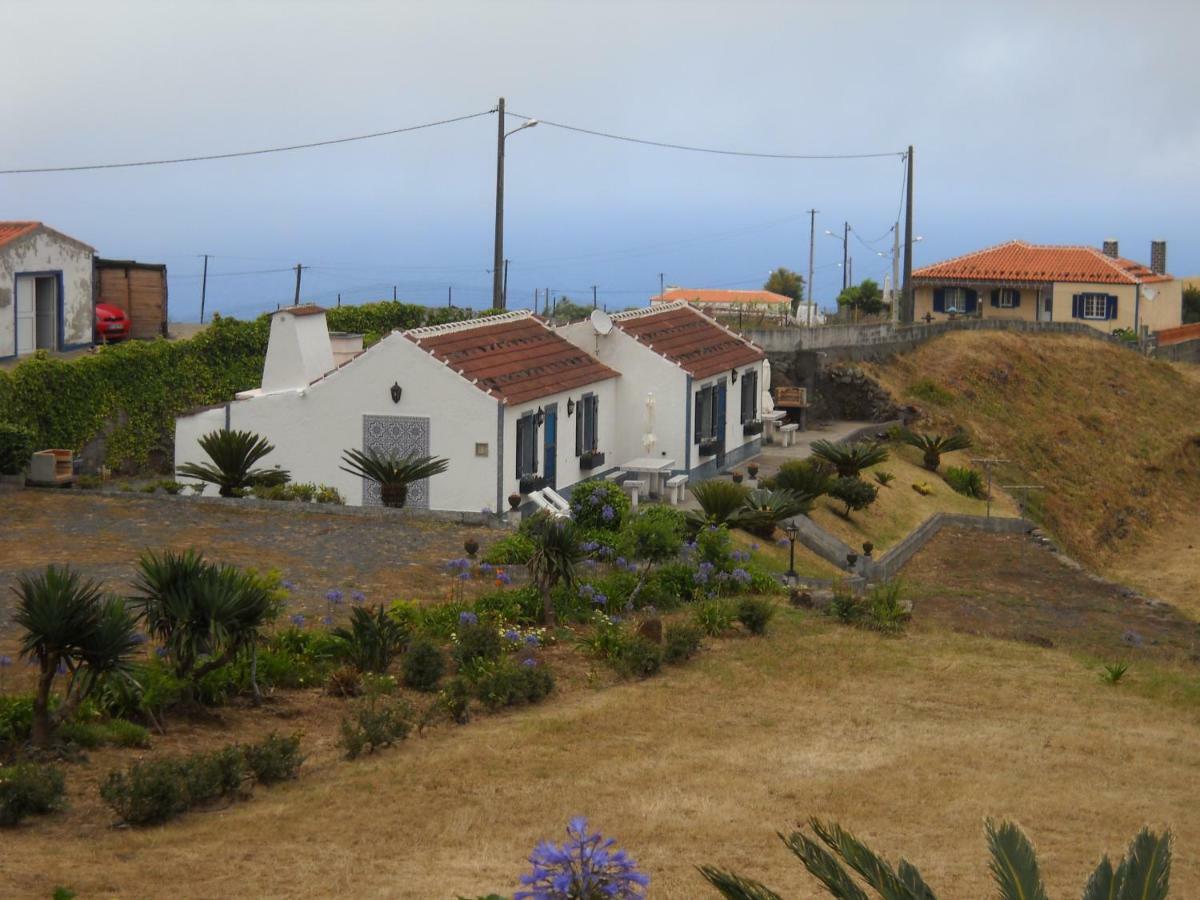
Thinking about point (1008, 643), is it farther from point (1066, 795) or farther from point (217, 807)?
point (217, 807)

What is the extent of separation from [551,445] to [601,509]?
5.16m

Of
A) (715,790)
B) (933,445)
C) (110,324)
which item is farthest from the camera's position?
(933,445)

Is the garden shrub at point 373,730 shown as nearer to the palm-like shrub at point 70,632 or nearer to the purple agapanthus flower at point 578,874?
the palm-like shrub at point 70,632

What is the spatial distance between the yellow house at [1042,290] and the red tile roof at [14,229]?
38.9m

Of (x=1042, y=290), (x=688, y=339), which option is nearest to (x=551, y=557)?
(x=688, y=339)

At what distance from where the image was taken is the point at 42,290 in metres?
35.4

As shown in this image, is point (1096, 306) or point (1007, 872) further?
point (1096, 306)

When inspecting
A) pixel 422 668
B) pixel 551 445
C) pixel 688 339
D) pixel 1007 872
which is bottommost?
pixel 422 668

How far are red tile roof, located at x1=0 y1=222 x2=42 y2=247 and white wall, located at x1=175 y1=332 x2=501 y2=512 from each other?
9.08m

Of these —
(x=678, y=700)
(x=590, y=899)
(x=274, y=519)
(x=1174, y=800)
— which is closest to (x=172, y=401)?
(x=274, y=519)

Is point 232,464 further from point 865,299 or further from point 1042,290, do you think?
point 1042,290

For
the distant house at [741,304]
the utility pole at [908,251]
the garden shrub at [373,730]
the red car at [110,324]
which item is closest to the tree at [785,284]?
the distant house at [741,304]

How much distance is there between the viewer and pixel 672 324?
35.0 metres

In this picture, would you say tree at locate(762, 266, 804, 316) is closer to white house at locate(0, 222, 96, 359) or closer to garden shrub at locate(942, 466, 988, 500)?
garden shrub at locate(942, 466, 988, 500)
